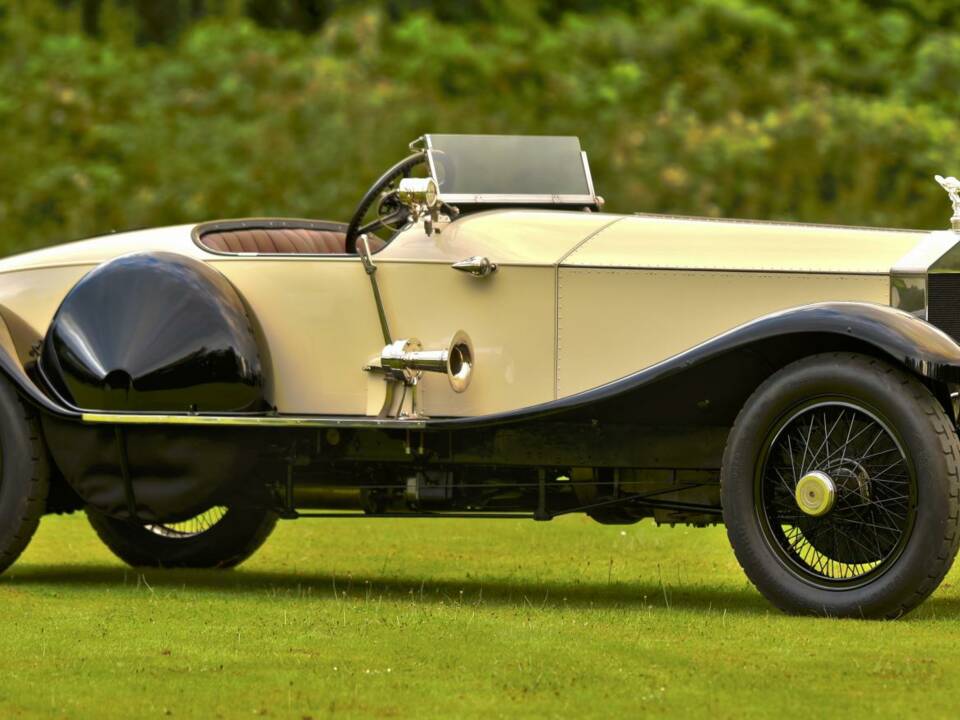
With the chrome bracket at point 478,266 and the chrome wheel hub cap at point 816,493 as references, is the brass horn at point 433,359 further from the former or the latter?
the chrome wheel hub cap at point 816,493

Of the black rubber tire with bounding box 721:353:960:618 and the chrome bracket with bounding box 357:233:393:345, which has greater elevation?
the chrome bracket with bounding box 357:233:393:345

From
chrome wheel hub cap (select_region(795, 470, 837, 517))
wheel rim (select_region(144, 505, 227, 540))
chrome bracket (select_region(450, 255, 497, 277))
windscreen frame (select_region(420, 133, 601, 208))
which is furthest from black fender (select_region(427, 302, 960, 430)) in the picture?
wheel rim (select_region(144, 505, 227, 540))

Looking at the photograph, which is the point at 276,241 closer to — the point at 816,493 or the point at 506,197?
the point at 506,197

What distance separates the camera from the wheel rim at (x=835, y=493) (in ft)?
21.2

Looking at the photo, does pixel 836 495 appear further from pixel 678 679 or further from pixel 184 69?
pixel 184 69

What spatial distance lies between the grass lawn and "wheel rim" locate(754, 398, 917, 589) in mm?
288

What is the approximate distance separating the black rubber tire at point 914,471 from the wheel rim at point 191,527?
133 inches

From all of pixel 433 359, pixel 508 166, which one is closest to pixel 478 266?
pixel 433 359

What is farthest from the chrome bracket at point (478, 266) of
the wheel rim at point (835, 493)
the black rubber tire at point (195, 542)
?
the black rubber tire at point (195, 542)

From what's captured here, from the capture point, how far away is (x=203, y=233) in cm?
844

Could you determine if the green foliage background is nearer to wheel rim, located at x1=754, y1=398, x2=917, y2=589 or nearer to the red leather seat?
the red leather seat

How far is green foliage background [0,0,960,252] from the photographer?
19.8 m

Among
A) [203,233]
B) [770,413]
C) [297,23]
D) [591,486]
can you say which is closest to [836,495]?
[770,413]

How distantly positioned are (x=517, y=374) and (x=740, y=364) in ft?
3.25
